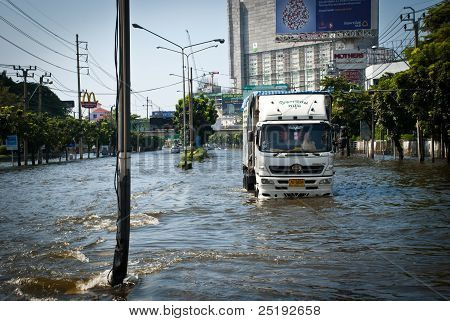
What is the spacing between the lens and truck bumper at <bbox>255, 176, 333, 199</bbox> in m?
16.5

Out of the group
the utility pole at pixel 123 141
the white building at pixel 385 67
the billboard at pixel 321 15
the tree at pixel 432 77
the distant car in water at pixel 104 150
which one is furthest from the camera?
the distant car in water at pixel 104 150

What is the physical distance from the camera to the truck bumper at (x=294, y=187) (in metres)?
16.5

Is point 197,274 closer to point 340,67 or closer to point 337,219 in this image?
point 337,219

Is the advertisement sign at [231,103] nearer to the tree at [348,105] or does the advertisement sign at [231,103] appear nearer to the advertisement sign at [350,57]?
the advertisement sign at [350,57]

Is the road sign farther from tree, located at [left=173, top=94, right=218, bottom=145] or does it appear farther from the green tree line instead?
the green tree line

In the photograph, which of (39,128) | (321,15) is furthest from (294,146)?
(321,15)

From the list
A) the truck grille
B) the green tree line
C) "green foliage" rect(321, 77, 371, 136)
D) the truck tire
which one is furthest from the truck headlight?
"green foliage" rect(321, 77, 371, 136)

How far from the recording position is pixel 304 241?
35.6 ft

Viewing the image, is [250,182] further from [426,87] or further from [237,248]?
[426,87]

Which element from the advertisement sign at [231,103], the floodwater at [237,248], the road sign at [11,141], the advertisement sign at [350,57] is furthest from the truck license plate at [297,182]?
the advertisement sign at [231,103]

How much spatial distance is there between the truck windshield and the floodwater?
5.44 feet

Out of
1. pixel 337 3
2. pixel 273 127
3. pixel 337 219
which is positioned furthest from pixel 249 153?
pixel 337 3

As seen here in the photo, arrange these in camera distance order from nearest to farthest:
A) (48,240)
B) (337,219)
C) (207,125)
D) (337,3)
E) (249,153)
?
(48,240)
(337,219)
(249,153)
(337,3)
(207,125)

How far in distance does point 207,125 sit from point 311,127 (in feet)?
230
